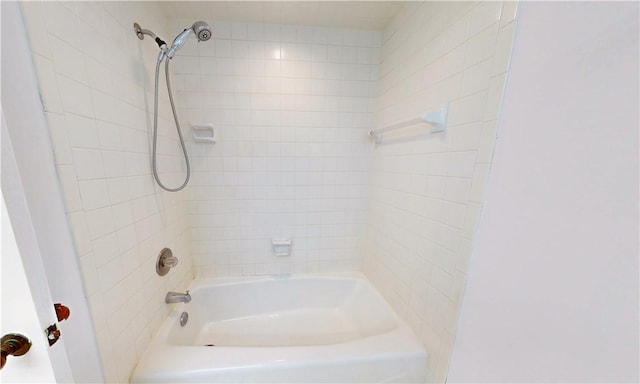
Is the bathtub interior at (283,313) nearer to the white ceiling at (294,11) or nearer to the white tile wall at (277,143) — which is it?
the white tile wall at (277,143)

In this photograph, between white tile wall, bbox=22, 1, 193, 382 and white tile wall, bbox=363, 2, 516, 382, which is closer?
white tile wall, bbox=22, 1, 193, 382

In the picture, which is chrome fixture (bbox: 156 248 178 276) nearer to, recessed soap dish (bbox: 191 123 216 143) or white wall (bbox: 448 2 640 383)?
recessed soap dish (bbox: 191 123 216 143)

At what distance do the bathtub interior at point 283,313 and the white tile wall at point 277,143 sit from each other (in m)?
0.14

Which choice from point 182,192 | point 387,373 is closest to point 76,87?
point 182,192

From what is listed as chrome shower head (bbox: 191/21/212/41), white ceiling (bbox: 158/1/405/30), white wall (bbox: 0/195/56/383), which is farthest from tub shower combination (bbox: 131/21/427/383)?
white wall (bbox: 0/195/56/383)

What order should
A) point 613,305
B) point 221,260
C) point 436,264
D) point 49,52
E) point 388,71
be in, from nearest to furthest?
point 613,305 → point 49,52 → point 436,264 → point 388,71 → point 221,260

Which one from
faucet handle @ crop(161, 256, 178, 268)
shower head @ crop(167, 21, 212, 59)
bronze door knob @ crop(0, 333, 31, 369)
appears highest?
shower head @ crop(167, 21, 212, 59)

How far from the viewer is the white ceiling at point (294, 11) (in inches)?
46.3

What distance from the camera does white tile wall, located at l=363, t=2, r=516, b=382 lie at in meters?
0.72

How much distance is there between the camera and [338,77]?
1.45 m

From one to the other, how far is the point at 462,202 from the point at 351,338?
1.21m

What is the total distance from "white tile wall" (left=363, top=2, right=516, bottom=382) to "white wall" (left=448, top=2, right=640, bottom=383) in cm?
26

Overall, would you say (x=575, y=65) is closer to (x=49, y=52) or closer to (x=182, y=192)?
(x=49, y=52)

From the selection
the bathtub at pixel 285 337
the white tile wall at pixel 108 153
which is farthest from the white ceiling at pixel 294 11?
the bathtub at pixel 285 337
